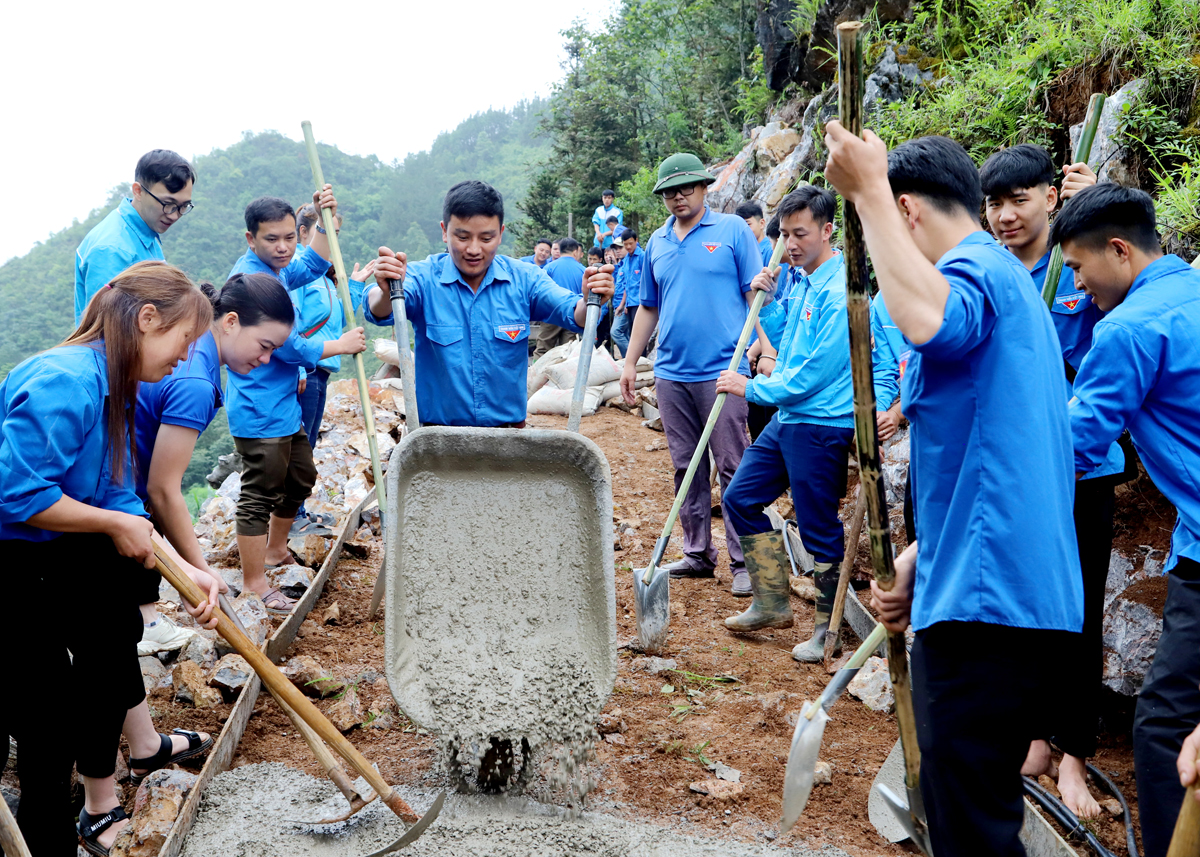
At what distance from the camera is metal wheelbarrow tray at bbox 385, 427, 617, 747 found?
2490 mm

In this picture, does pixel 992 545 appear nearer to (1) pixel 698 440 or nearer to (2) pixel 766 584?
(2) pixel 766 584

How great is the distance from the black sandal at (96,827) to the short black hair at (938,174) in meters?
2.69

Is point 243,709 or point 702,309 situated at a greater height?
point 702,309

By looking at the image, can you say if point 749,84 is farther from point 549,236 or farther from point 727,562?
point 727,562

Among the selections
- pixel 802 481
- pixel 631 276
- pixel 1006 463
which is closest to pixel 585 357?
pixel 802 481

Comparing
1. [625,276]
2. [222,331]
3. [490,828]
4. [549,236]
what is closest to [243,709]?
[490,828]

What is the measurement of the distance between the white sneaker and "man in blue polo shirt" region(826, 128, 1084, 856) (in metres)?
3.18

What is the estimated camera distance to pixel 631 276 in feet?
32.0

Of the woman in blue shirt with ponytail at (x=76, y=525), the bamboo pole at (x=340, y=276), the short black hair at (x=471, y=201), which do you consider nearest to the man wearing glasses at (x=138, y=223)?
the bamboo pole at (x=340, y=276)

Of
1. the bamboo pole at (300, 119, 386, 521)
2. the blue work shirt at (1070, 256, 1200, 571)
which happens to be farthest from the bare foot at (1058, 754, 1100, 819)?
the bamboo pole at (300, 119, 386, 521)

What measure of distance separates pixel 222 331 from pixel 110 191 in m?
53.5

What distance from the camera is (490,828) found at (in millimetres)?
2422

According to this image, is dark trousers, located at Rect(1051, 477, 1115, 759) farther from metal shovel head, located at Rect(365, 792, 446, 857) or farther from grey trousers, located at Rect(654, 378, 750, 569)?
grey trousers, located at Rect(654, 378, 750, 569)

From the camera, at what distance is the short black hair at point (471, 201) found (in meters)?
3.31
